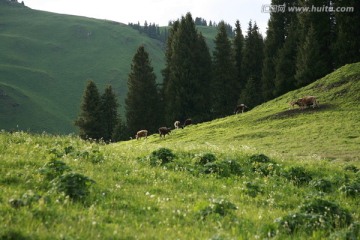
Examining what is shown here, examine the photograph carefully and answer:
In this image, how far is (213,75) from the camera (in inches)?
3253

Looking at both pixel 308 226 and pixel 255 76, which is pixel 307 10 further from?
pixel 308 226

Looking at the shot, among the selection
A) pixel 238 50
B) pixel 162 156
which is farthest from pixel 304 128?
pixel 238 50

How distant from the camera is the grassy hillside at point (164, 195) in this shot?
21.5 feet

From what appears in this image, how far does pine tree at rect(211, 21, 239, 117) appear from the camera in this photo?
80.6m

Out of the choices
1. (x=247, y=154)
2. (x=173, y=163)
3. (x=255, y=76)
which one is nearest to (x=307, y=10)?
(x=255, y=76)

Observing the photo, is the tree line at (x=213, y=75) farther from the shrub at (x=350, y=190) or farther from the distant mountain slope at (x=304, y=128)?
the shrub at (x=350, y=190)

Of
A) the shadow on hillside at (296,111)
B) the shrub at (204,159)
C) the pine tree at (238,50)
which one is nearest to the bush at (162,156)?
the shrub at (204,159)

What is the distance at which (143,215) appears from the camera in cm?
767

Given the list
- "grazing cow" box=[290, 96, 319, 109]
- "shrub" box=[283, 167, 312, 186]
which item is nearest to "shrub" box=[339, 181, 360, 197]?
"shrub" box=[283, 167, 312, 186]

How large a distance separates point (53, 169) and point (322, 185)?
30.1 ft

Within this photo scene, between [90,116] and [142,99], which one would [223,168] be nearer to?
[90,116]

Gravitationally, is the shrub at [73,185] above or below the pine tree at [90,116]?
above

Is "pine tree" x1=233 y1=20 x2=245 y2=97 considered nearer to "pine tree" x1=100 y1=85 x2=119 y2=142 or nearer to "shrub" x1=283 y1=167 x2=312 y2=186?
"pine tree" x1=100 y1=85 x2=119 y2=142

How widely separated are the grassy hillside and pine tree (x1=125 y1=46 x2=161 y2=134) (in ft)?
197
